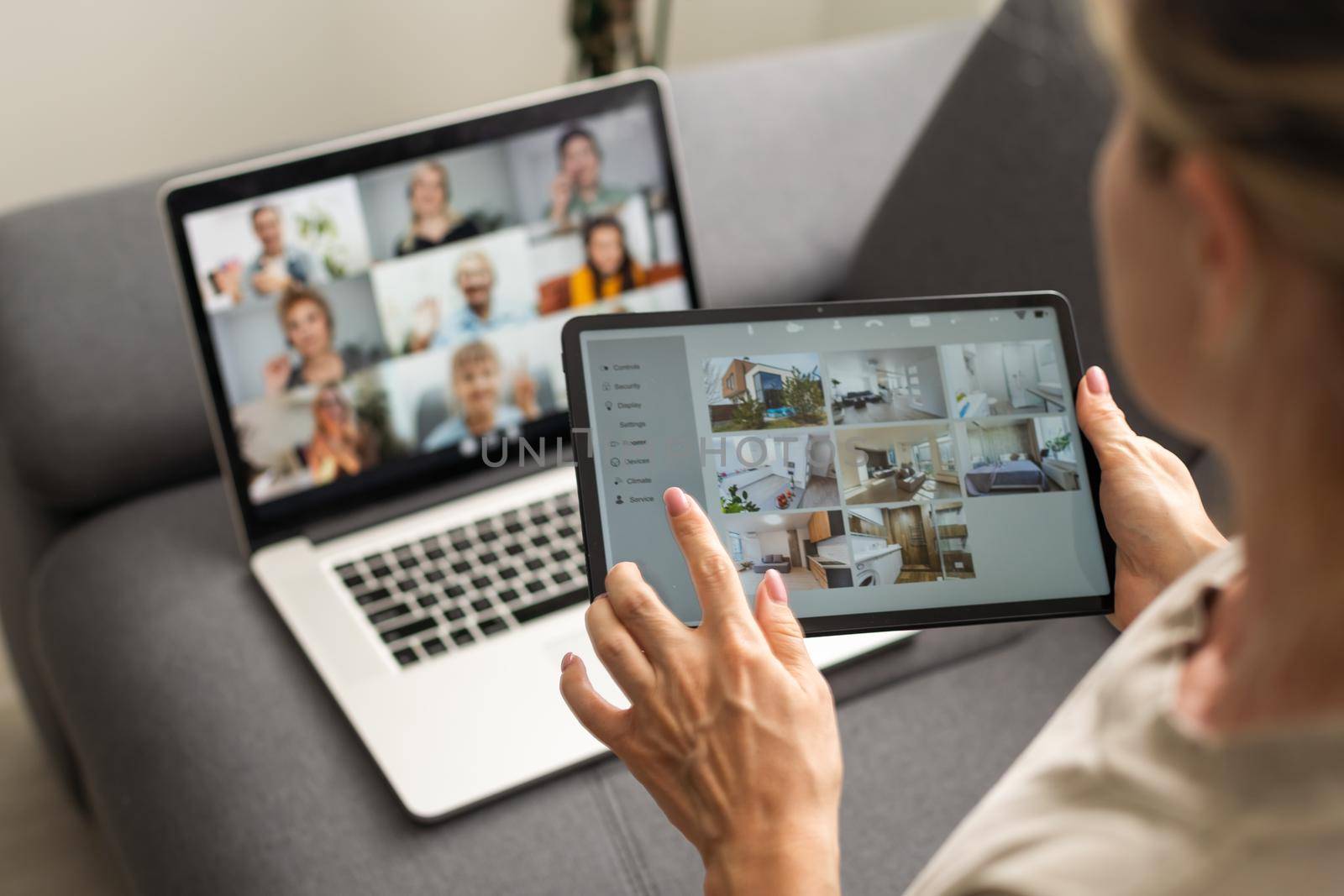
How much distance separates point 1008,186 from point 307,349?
718 millimetres

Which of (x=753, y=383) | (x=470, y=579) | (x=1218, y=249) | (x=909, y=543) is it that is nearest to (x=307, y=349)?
(x=470, y=579)

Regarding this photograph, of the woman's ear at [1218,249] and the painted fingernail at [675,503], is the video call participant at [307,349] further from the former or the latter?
the woman's ear at [1218,249]

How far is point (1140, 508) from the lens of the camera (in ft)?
2.51

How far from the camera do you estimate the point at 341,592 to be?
105cm

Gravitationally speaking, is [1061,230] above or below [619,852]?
above

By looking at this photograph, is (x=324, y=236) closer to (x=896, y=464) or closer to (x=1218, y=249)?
(x=896, y=464)

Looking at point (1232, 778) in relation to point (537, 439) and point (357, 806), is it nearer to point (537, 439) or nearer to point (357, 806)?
point (357, 806)

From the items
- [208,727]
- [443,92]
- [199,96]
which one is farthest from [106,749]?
[443,92]

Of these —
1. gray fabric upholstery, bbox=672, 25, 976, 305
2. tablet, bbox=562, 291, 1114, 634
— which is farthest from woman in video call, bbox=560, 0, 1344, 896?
gray fabric upholstery, bbox=672, 25, 976, 305

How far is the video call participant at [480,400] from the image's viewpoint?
1.10m

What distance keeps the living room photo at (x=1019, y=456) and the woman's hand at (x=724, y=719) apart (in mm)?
192

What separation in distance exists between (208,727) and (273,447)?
0.25 meters

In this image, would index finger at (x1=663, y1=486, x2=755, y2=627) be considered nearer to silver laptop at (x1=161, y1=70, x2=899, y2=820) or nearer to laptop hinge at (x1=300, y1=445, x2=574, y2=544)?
silver laptop at (x1=161, y1=70, x2=899, y2=820)

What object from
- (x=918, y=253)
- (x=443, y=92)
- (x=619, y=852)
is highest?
(x=443, y=92)
